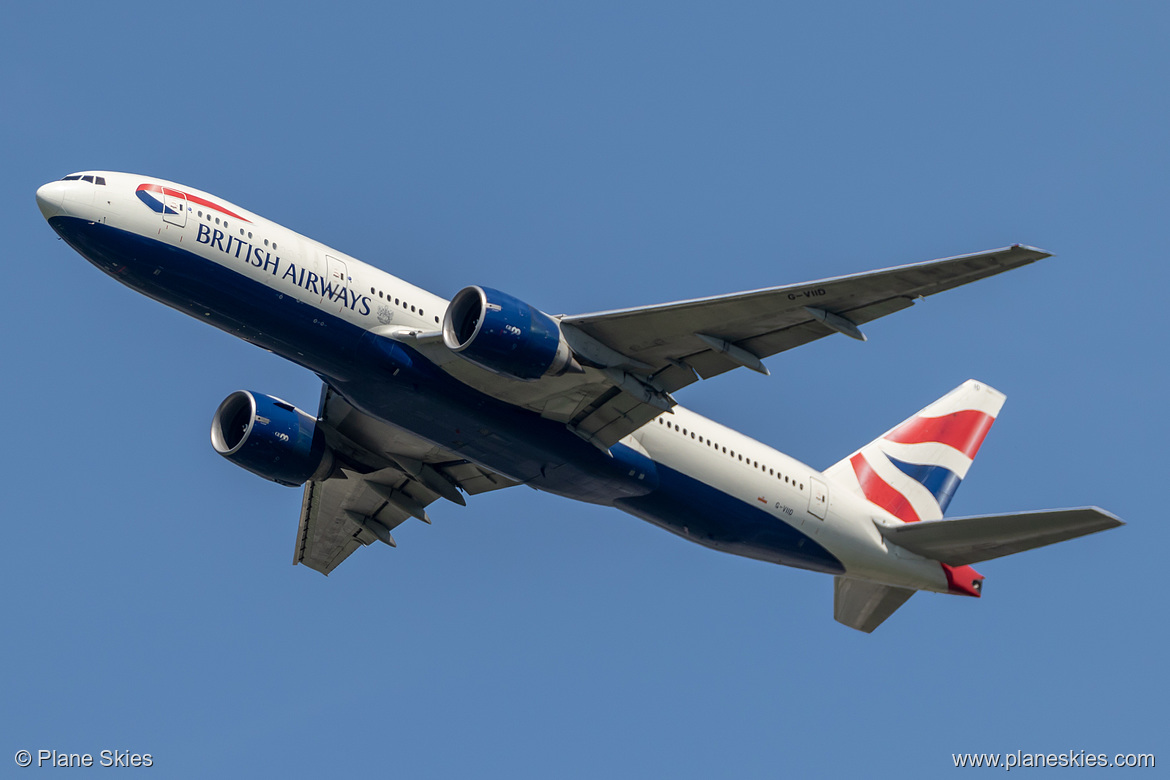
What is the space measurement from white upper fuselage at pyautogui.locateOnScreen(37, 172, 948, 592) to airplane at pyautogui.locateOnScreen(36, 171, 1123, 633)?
0.05 metres

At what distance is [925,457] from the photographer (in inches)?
1558

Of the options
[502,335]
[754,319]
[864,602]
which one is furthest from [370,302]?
[864,602]

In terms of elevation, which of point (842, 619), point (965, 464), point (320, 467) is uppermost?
point (965, 464)

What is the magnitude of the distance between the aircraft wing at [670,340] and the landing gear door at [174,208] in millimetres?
4801

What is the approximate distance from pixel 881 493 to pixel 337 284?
16.8 meters

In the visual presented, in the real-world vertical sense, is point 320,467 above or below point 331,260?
below

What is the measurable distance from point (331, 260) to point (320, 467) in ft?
24.1

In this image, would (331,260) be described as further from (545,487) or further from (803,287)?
(803,287)

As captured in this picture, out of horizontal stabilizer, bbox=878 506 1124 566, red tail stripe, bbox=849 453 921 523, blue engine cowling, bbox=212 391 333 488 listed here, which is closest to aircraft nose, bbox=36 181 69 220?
blue engine cowling, bbox=212 391 333 488

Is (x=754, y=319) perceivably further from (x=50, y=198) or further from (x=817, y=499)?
(x=50, y=198)

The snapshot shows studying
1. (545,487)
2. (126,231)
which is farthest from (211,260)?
(545,487)

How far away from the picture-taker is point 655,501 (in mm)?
32500

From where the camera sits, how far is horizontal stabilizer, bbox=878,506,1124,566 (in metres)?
30.6

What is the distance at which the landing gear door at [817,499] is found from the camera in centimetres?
3447
